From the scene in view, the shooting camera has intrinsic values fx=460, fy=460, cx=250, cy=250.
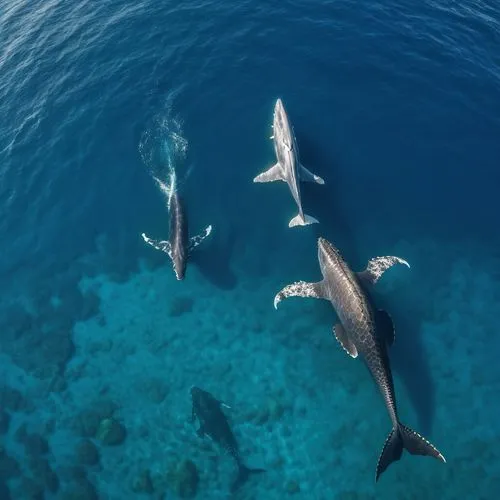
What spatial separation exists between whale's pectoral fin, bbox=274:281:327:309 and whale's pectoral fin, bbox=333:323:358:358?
2527 millimetres

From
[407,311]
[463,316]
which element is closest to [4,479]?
[407,311]

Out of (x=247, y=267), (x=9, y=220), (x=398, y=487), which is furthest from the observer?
(x=9, y=220)

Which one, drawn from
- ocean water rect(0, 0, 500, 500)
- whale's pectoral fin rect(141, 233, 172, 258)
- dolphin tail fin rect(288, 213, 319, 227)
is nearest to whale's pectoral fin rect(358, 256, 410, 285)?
ocean water rect(0, 0, 500, 500)

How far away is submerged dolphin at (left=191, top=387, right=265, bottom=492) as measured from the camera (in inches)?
1080

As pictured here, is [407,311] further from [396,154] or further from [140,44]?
[140,44]

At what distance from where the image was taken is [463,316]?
31.4 meters

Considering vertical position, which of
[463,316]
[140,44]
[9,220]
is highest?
[140,44]

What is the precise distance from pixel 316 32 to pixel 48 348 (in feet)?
130

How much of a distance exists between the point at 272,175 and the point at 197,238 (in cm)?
772

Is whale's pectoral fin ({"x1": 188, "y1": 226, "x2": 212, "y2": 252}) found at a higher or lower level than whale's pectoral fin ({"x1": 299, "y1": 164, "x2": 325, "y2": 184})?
lower

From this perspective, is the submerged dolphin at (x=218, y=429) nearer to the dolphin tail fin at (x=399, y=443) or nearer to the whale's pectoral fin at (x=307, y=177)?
the dolphin tail fin at (x=399, y=443)

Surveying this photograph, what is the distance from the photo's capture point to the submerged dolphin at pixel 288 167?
3278cm

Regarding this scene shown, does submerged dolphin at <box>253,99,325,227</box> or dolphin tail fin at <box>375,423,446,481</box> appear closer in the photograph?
dolphin tail fin at <box>375,423,446,481</box>

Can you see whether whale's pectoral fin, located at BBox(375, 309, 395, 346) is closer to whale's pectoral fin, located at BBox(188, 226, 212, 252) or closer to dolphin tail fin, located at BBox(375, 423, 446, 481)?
dolphin tail fin, located at BBox(375, 423, 446, 481)
